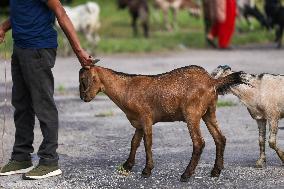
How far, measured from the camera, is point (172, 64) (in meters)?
18.4

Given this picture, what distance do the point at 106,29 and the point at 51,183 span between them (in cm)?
2104

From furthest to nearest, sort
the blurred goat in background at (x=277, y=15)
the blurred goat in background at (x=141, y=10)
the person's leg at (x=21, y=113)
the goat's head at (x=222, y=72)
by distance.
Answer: the blurred goat in background at (x=141, y=10)
the blurred goat in background at (x=277, y=15)
the goat's head at (x=222, y=72)
the person's leg at (x=21, y=113)

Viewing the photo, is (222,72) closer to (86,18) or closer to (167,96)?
(167,96)

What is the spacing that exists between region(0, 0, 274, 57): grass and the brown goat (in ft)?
41.2

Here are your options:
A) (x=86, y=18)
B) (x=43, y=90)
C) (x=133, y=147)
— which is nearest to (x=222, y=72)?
(x=133, y=147)

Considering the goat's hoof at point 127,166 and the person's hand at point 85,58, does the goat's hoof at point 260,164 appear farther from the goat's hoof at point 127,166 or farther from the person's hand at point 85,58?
the person's hand at point 85,58

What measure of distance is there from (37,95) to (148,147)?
41.6 inches

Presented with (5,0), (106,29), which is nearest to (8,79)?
(106,29)

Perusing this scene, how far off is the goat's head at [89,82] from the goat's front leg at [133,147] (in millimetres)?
528

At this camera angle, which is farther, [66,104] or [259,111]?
[66,104]

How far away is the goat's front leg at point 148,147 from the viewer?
24.1 ft

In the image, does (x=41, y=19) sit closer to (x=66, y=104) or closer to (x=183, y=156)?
(x=183, y=156)

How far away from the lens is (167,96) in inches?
289

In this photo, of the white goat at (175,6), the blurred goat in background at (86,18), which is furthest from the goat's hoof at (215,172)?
the white goat at (175,6)
